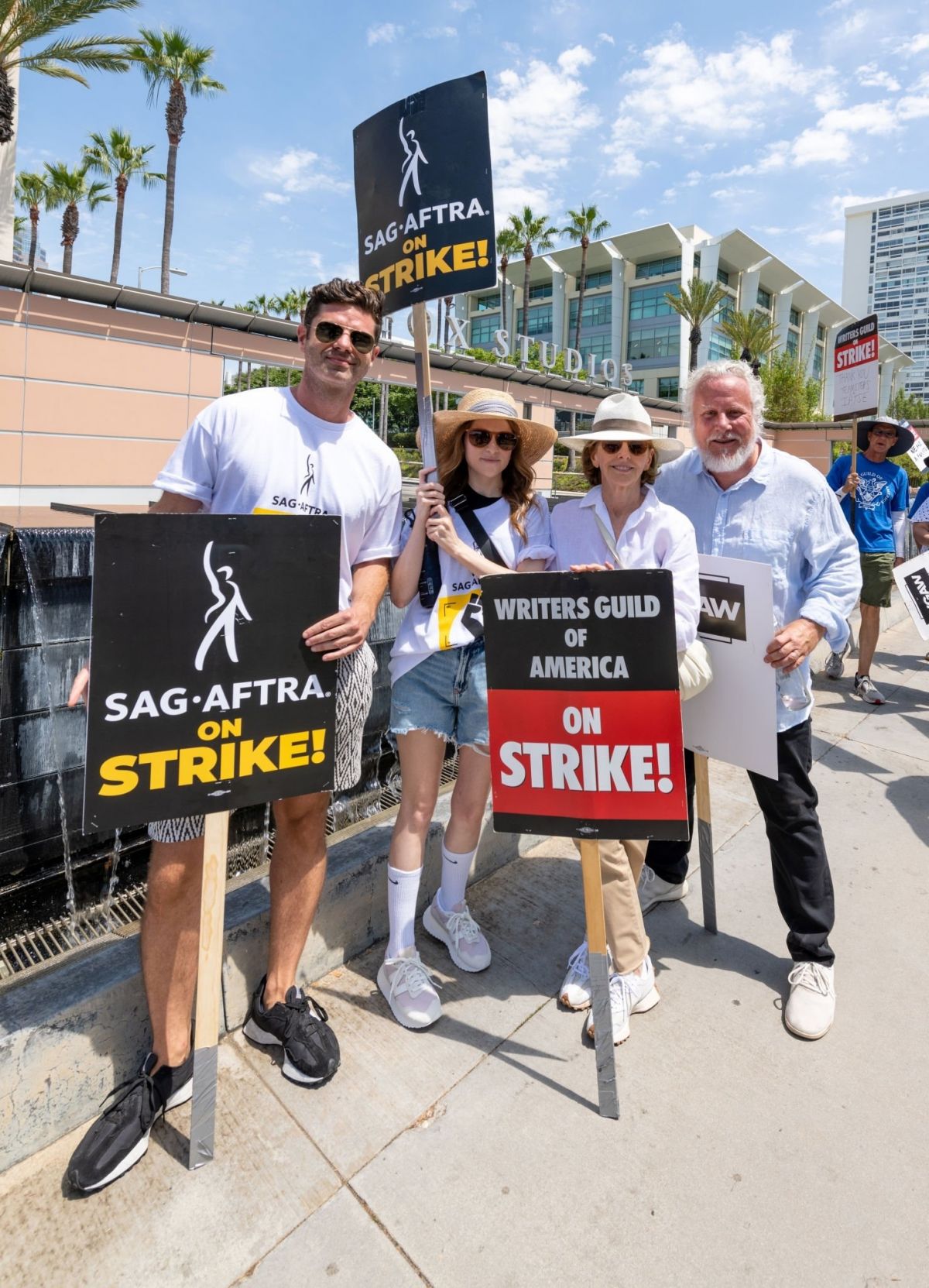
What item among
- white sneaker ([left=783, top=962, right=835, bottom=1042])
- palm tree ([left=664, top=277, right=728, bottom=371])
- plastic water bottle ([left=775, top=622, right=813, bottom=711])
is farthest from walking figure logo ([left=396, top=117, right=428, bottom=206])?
palm tree ([left=664, top=277, right=728, bottom=371])

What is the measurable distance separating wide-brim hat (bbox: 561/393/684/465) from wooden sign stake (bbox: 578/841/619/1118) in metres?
1.20

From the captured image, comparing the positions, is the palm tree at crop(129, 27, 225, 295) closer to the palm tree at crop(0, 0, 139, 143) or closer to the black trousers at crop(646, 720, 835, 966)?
the palm tree at crop(0, 0, 139, 143)

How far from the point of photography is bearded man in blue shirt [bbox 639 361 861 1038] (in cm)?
243

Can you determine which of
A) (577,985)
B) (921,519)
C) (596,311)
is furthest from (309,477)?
(596,311)

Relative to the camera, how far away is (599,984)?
2.01 meters

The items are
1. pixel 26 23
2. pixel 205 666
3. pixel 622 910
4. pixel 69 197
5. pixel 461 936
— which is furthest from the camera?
pixel 69 197

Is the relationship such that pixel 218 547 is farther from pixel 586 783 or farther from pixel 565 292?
pixel 565 292

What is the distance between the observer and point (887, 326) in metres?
132

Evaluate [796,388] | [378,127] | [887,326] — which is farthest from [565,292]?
[887,326]

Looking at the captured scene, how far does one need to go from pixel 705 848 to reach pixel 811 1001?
59cm

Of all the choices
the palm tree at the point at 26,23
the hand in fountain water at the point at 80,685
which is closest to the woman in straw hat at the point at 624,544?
the hand in fountain water at the point at 80,685

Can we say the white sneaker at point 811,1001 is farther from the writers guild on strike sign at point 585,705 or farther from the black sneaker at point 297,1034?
the black sneaker at point 297,1034

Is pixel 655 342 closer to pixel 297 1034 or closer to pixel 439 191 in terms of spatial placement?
pixel 439 191

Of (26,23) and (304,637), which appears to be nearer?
(304,637)
